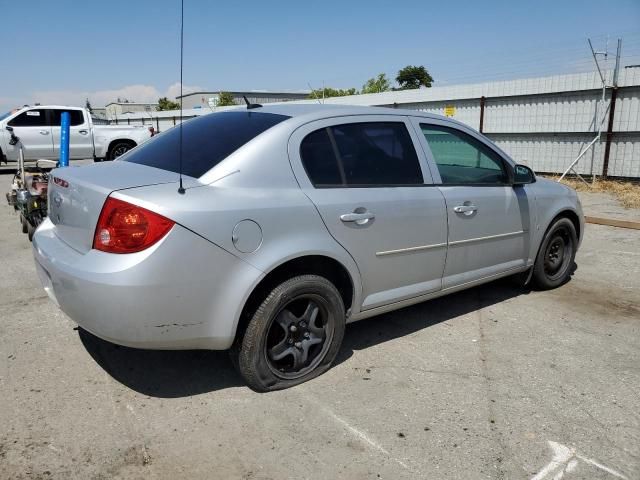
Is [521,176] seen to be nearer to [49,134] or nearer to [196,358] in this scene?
[196,358]

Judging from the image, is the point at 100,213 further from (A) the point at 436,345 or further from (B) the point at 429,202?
(A) the point at 436,345

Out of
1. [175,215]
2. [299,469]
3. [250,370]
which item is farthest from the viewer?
[250,370]

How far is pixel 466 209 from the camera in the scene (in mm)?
3902

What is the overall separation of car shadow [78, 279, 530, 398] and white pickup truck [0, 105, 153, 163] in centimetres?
1280

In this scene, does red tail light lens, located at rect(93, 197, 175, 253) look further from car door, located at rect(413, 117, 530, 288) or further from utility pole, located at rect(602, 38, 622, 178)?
utility pole, located at rect(602, 38, 622, 178)

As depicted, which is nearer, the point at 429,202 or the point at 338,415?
the point at 338,415

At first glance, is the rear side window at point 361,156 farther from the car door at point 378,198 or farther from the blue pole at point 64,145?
the blue pole at point 64,145

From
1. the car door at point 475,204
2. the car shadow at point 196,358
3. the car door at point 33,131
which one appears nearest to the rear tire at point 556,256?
the car door at point 475,204

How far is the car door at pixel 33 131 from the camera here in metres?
14.9

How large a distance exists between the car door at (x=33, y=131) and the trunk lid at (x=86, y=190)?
13297 mm

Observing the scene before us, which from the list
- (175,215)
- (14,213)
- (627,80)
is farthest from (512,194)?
(627,80)

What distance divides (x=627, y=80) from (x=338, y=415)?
12067mm

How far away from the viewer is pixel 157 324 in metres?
2.64

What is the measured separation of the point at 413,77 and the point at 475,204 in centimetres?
7575
